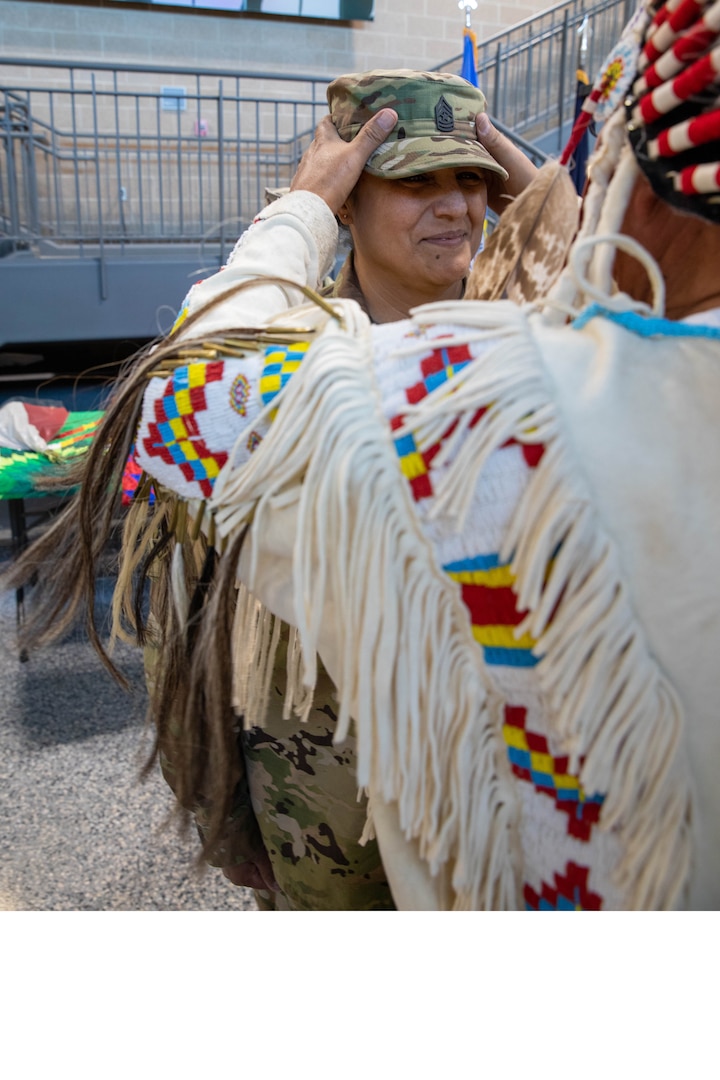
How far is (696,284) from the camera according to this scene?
1.59 ft

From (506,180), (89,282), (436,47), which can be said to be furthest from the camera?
(436,47)

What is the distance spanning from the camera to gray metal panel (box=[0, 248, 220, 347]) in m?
3.31

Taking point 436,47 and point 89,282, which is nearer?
point 89,282

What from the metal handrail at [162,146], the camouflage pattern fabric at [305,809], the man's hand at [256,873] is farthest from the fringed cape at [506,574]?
the metal handrail at [162,146]

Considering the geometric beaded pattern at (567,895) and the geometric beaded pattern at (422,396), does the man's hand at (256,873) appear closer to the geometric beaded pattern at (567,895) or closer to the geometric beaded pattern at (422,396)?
the geometric beaded pattern at (567,895)

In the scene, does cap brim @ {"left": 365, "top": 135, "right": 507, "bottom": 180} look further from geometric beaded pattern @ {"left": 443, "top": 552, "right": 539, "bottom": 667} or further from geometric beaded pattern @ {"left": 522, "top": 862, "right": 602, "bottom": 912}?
geometric beaded pattern @ {"left": 522, "top": 862, "right": 602, "bottom": 912}

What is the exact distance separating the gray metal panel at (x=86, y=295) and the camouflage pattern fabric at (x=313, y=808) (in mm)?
2654

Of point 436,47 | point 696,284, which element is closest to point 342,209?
point 696,284

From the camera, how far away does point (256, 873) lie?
1023 mm

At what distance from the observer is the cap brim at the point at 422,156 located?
98 cm

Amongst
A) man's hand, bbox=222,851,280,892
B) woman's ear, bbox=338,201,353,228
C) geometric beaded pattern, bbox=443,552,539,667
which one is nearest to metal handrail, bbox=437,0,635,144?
woman's ear, bbox=338,201,353,228
